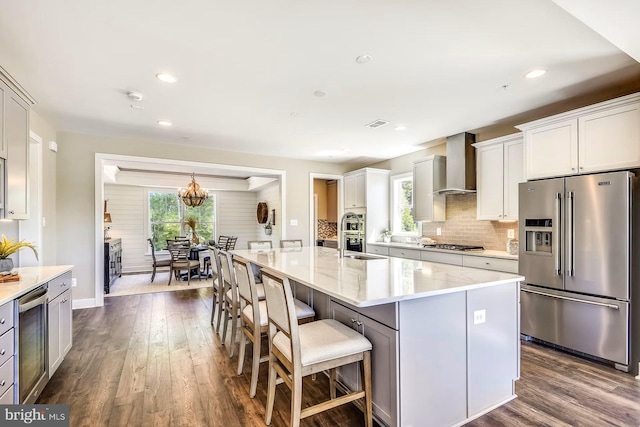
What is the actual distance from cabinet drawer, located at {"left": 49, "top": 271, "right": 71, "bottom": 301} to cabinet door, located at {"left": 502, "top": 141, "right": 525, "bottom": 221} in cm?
476

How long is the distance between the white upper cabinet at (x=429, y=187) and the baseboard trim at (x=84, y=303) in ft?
17.2

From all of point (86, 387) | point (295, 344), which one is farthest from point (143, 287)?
point (295, 344)

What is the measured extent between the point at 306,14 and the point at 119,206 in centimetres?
762

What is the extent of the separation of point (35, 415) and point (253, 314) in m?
1.40

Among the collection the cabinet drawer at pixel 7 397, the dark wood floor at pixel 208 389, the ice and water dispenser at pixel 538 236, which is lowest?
the dark wood floor at pixel 208 389

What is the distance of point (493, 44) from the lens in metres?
2.24

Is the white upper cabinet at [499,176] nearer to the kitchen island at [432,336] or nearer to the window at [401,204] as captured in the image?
the window at [401,204]

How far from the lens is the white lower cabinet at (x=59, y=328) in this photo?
235cm

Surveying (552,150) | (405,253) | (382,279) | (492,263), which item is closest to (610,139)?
(552,150)

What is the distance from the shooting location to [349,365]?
2121 mm

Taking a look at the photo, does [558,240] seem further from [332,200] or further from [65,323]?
[332,200]

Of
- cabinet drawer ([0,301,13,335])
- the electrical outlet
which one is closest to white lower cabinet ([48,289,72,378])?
cabinet drawer ([0,301,13,335])

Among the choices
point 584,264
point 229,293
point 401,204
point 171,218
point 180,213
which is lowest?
point 229,293

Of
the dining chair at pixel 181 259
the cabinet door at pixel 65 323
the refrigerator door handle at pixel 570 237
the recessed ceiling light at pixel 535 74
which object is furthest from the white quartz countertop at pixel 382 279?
the dining chair at pixel 181 259
